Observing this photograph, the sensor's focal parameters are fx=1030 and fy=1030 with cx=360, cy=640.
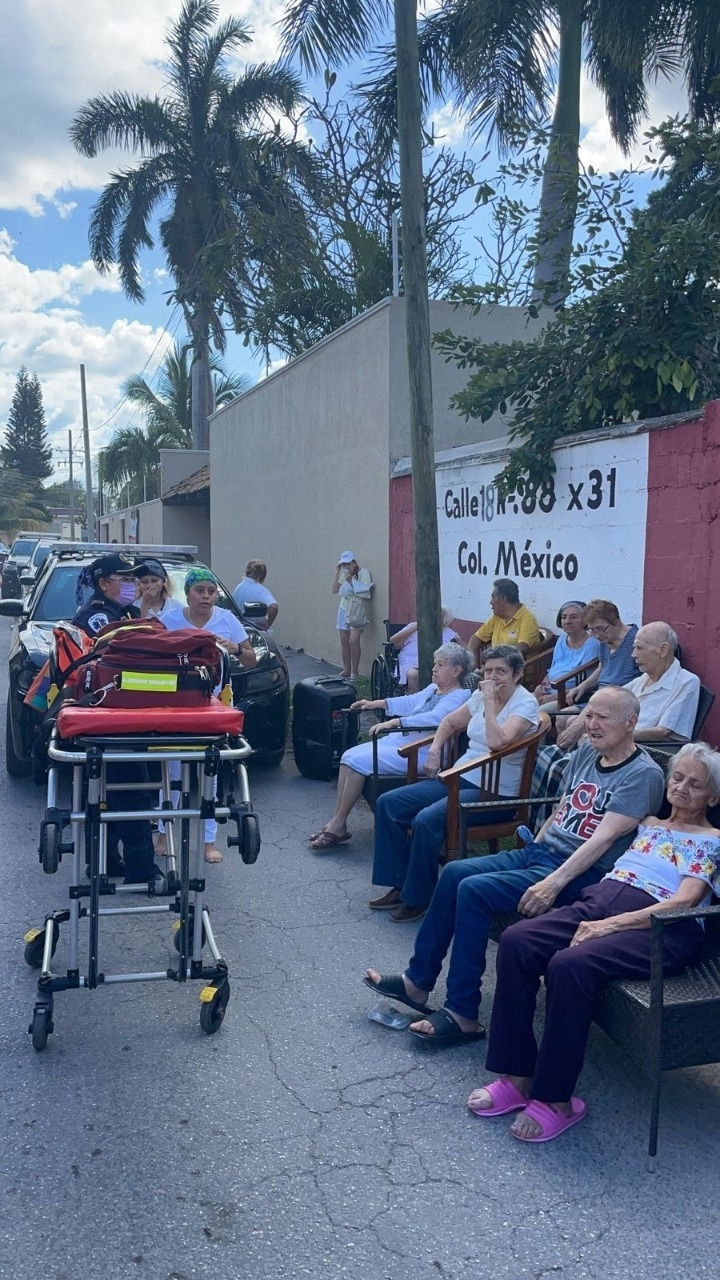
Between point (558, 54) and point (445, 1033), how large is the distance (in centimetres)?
1363

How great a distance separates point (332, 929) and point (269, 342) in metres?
16.0

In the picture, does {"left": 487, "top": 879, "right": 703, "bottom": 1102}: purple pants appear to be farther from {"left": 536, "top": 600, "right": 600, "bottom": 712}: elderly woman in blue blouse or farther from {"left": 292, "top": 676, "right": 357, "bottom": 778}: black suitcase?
A: {"left": 292, "top": 676, "right": 357, "bottom": 778}: black suitcase

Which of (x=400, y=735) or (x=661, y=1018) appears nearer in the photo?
(x=661, y=1018)

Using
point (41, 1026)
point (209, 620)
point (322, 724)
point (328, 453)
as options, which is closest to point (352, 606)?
point (328, 453)

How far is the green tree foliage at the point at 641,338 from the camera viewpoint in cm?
699

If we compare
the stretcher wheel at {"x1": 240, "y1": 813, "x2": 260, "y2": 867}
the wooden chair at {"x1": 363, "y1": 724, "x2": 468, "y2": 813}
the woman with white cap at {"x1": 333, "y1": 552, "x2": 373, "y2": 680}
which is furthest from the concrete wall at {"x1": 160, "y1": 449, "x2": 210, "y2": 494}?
the stretcher wheel at {"x1": 240, "y1": 813, "x2": 260, "y2": 867}

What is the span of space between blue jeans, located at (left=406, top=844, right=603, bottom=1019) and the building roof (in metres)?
20.3

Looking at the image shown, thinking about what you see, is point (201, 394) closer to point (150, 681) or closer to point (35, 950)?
point (35, 950)

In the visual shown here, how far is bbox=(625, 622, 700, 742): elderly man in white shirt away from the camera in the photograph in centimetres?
543

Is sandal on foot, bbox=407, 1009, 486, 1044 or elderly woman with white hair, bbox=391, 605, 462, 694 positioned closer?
sandal on foot, bbox=407, 1009, 486, 1044

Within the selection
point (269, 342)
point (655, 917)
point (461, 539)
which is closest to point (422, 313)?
point (461, 539)

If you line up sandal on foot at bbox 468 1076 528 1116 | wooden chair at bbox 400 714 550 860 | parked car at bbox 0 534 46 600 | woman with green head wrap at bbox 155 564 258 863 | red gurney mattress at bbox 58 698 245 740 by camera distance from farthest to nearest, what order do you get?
parked car at bbox 0 534 46 600
woman with green head wrap at bbox 155 564 258 863
wooden chair at bbox 400 714 550 860
red gurney mattress at bbox 58 698 245 740
sandal on foot at bbox 468 1076 528 1116

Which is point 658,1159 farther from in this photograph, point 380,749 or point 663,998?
point 380,749

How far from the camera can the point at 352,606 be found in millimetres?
11617
